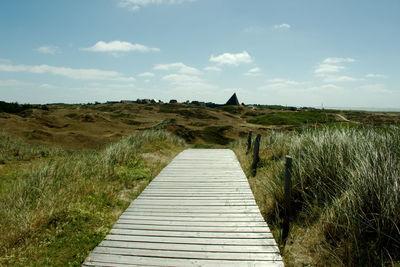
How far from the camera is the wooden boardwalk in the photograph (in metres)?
2.71

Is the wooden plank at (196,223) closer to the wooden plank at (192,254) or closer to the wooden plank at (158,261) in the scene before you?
the wooden plank at (192,254)

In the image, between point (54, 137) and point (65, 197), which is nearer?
point (65, 197)

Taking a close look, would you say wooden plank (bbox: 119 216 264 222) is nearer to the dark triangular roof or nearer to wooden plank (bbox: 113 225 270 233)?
wooden plank (bbox: 113 225 270 233)

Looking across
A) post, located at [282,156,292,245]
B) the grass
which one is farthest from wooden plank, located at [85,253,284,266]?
post, located at [282,156,292,245]

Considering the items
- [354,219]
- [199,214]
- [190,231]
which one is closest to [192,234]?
[190,231]

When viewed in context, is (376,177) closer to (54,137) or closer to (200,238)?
(200,238)

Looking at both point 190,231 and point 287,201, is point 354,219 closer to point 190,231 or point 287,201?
point 287,201

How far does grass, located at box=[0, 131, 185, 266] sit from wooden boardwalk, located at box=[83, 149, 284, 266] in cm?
33

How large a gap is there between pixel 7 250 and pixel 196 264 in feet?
7.73

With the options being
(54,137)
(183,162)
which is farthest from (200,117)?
(183,162)

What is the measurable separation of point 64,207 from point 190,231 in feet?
7.12

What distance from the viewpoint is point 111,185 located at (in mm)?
5219

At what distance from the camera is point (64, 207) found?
12.3ft

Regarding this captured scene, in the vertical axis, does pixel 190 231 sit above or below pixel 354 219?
below
